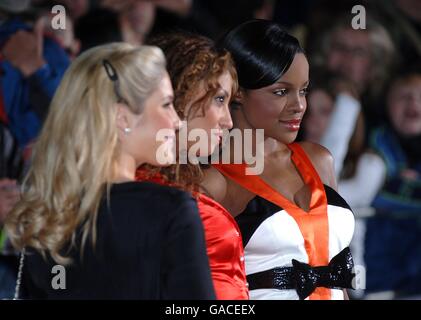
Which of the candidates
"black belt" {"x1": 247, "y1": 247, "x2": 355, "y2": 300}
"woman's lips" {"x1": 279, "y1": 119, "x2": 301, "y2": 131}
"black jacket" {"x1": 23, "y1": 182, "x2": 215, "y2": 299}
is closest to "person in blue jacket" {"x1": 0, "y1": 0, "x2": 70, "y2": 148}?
"woman's lips" {"x1": 279, "y1": 119, "x2": 301, "y2": 131}

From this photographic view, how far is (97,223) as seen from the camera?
2.16 meters

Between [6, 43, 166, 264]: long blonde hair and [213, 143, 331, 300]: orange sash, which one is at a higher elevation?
[6, 43, 166, 264]: long blonde hair

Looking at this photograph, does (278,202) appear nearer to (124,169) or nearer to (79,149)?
(124,169)

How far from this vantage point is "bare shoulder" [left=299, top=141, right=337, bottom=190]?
323 centimetres

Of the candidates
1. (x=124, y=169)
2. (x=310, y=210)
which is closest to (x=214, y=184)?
(x=310, y=210)

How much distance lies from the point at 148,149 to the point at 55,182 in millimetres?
240

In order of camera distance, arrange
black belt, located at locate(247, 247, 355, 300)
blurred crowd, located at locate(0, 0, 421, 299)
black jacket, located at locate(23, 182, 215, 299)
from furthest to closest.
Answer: blurred crowd, located at locate(0, 0, 421, 299)
black belt, located at locate(247, 247, 355, 300)
black jacket, located at locate(23, 182, 215, 299)

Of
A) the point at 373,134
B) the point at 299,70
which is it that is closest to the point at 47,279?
the point at 299,70

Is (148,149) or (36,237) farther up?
(148,149)

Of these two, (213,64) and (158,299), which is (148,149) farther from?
(213,64)

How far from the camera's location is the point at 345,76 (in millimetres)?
5402

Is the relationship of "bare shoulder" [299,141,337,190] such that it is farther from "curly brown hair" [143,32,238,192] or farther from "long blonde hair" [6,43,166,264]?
"long blonde hair" [6,43,166,264]

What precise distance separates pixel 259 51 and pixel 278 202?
0.48 m

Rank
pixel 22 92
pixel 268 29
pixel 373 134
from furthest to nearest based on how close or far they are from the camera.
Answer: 1. pixel 373 134
2. pixel 22 92
3. pixel 268 29
